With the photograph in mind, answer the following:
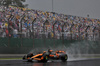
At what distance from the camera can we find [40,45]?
31.6m

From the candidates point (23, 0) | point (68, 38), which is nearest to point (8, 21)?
point (68, 38)

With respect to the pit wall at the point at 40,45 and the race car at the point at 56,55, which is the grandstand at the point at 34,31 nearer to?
the pit wall at the point at 40,45

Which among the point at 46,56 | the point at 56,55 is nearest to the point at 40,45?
the point at 56,55

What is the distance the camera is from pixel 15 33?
29.7 meters

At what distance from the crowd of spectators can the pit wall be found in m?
0.72

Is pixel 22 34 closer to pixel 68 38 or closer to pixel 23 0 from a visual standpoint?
pixel 68 38

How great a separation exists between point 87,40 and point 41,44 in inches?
405

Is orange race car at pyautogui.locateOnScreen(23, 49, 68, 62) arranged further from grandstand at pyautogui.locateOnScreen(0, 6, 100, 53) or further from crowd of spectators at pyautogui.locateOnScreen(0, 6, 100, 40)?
crowd of spectators at pyautogui.locateOnScreen(0, 6, 100, 40)

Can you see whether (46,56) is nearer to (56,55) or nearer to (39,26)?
(56,55)

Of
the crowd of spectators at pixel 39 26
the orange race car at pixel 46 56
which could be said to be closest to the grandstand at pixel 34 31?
the crowd of spectators at pixel 39 26

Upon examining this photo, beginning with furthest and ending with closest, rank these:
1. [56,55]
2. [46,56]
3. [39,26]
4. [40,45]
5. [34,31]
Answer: [39,26] → [34,31] → [40,45] → [56,55] → [46,56]

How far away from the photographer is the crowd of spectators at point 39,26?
3041 cm

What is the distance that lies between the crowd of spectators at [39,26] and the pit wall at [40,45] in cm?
72

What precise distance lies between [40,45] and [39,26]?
13.5 ft
